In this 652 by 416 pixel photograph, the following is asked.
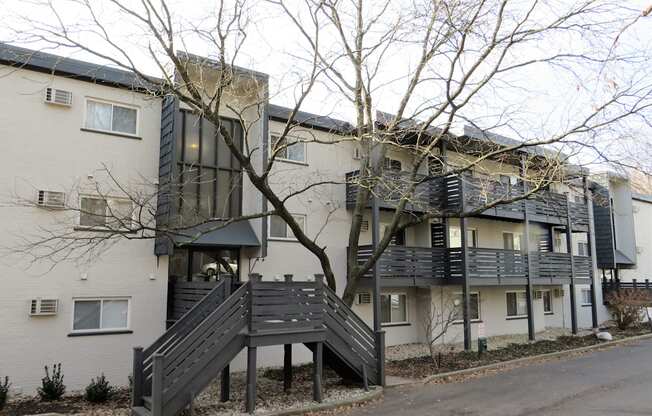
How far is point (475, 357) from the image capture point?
1522cm

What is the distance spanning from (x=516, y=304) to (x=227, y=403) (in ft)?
51.8

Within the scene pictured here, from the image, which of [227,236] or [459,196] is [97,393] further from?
[459,196]

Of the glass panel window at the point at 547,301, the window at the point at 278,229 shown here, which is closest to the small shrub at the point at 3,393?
the window at the point at 278,229

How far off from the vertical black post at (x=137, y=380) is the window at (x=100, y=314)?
10.8 feet

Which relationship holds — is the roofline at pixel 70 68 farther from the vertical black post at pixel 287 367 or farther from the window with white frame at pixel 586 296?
the window with white frame at pixel 586 296

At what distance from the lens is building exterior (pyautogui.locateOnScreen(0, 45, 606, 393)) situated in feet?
37.2

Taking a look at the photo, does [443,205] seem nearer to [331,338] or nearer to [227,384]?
[331,338]

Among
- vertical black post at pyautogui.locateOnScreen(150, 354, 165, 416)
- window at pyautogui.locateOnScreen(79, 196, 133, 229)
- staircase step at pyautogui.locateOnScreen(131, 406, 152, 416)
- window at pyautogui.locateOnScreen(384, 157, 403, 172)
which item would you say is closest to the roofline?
window at pyautogui.locateOnScreen(79, 196, 133, 229)

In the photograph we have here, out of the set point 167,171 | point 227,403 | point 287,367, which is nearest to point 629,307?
point 287,367

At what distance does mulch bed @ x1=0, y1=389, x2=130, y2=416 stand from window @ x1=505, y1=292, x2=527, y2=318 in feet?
53.1

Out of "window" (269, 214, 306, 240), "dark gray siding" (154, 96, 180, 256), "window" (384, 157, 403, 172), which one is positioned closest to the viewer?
"dark gray siding" (154, 96, 180, 256)

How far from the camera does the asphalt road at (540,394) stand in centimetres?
945

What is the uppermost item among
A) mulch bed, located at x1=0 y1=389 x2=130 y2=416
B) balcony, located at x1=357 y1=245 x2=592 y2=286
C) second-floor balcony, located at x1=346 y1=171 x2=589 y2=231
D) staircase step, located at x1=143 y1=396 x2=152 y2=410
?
second-floor balcony, located at x1=346 y1=171 x2=589 y2=231

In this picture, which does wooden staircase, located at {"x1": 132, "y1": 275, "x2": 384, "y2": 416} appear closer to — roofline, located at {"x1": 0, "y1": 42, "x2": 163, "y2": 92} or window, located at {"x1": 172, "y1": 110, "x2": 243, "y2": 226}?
window, located at {"x1": 172, "y1": 110, "x2": 243, "y2": 226}
